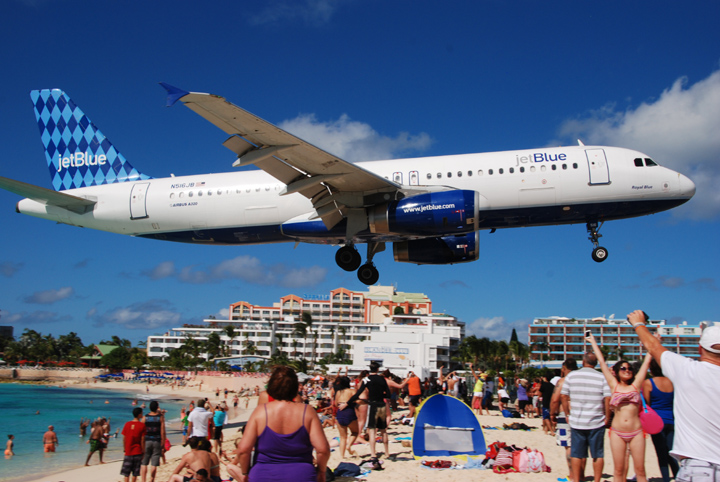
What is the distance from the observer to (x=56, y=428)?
159 ft

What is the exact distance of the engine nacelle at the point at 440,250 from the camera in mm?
19812

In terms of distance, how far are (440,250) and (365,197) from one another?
3831 mm

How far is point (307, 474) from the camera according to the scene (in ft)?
14.5

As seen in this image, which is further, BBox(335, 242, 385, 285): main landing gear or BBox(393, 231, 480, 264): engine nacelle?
BBox(335, 242, 385, 285): main landing gear

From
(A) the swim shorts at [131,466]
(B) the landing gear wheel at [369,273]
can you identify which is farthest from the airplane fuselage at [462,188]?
(A) the swim shorts at [131,466]

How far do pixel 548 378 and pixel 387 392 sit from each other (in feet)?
16.4

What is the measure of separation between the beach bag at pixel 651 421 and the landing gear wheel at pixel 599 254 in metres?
12.0

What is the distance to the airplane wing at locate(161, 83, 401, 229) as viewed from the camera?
13.6 metres

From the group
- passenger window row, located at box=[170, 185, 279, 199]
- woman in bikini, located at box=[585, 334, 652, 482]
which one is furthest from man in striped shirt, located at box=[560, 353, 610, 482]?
passenger window row, located at box=[170, 185, 279, 199]

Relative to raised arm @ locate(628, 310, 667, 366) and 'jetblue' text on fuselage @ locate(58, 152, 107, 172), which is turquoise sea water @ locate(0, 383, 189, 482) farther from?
raised arm @ locate(628, 310, 667, 366)

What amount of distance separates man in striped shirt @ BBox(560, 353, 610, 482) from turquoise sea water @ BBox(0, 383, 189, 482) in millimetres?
23978

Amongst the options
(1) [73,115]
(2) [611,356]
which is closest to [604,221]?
(1) [73,115]

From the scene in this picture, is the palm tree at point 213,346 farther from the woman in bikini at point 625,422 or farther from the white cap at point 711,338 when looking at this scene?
the white cap at point 711,338

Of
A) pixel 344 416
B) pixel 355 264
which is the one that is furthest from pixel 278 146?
pixel 344 416
